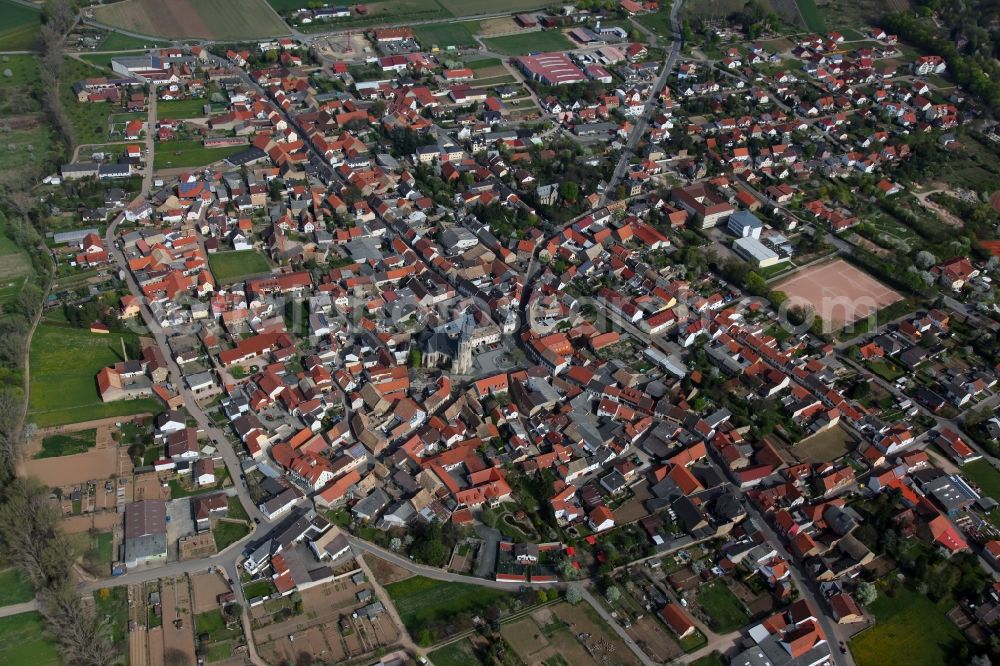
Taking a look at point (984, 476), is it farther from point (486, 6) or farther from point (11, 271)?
point (486, 6)

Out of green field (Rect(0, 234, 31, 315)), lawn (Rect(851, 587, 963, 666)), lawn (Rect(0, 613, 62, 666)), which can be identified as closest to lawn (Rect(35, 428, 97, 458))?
lawn (Rect(0, 613, 62, 666))

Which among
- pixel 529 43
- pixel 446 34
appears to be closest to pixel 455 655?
Result: pixel 529 43

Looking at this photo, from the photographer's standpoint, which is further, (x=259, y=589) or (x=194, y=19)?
(x=194, y=19)

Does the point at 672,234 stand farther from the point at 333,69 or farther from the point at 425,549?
the point at 333,69

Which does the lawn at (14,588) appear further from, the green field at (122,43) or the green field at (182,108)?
the green field at (122,43)

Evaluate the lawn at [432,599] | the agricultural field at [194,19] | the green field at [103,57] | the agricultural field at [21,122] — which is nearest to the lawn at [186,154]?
the agricultural field at [21,122]

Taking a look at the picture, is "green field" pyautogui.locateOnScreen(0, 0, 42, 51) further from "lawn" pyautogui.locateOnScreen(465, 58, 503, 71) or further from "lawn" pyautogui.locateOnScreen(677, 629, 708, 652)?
"lawn" pyautogui.locateOnScreen(677, 629, 708, 652)

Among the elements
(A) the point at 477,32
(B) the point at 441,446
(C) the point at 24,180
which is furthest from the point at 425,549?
(A) the point at 477,32
